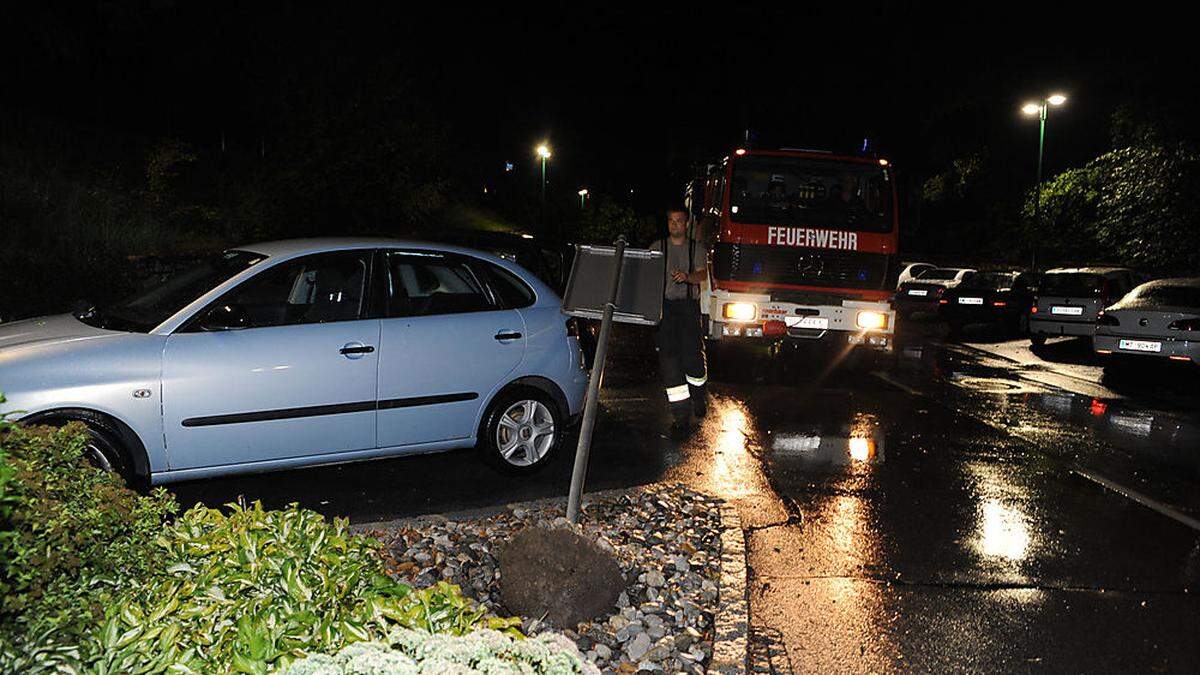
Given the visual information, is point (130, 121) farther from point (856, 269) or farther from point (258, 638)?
point (258, 638)

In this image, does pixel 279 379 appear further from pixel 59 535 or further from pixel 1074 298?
pixel 1074 298

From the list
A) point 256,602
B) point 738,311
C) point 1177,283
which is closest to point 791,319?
point 738,311

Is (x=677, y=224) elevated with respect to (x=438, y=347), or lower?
elevated

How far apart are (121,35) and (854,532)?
1121 inches

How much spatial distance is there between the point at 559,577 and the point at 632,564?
73 cm

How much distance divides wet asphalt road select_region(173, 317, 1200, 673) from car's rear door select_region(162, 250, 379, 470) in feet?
1.98

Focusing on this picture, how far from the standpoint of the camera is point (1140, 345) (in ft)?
45.6

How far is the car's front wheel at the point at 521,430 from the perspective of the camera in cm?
686

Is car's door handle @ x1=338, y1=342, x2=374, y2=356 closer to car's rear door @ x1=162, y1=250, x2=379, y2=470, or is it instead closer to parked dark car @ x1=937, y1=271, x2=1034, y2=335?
car's rear door @ x1=162, y1=250, x2=379, y2=470

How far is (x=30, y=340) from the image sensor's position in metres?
Result: 5.55

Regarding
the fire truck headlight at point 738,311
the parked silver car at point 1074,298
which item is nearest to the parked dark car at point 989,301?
the parked silver car at point 1074,298

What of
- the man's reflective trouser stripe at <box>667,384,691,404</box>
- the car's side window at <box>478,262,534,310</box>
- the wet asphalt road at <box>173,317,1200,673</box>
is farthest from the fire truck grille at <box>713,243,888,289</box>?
the car's side window at <box>478,262,534,310</box>

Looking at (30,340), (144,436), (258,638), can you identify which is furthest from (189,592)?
(30,340)

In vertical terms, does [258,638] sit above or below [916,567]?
above
